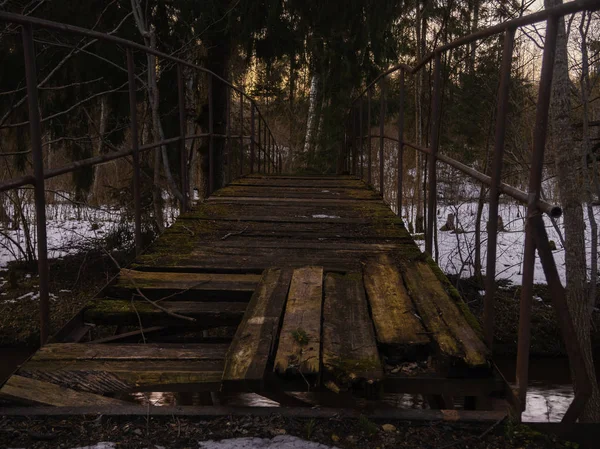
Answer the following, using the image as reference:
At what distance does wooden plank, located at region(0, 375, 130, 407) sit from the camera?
1.59m

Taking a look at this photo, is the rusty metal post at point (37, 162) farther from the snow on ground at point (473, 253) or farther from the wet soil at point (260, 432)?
the snow on ground at point (473, 253)

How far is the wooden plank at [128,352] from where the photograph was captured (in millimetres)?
1856

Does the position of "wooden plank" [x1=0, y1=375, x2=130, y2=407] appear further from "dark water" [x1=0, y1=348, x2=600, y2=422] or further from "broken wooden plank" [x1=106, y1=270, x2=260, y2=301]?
"dark water" [x1=0, y1=348, x2=600, y2=422]

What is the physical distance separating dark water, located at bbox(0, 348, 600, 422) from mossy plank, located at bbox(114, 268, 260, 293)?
399cm

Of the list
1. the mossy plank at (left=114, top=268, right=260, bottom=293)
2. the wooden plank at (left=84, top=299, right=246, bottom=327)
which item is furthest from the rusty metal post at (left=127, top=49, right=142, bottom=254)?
the wooden plank at (left=84, top=299, right=246, bottom=327)

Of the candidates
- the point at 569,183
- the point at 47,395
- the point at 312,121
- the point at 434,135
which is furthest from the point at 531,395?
the point at 312,121

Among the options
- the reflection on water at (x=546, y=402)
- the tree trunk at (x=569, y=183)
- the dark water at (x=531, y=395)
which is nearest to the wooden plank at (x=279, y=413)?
the dark water at (x=531, y=395)

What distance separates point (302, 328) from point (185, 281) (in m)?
0.86

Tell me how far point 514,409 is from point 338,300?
2.82 feet

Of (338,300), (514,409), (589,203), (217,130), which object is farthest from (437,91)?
(589,203)

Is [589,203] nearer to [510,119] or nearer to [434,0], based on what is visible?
[510,119]

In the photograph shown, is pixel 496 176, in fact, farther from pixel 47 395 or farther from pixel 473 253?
pixel 473 253

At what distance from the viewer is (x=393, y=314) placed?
7.00ft

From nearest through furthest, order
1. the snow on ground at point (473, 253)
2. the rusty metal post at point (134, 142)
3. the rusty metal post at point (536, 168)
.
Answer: the rusty metal post at point (536, 168) < the rusty metal post at point (134, 142) < the snow on ground at point (473, 253)
